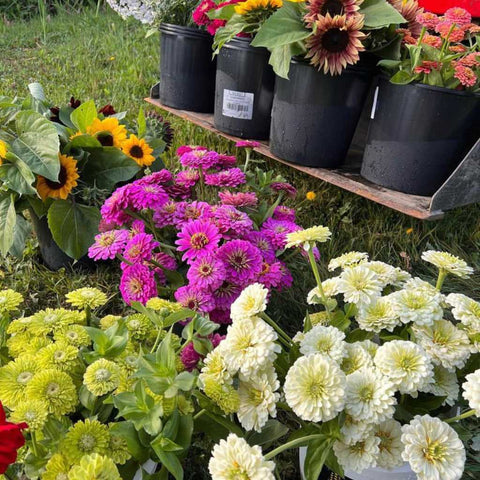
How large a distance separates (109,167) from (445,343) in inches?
41.9

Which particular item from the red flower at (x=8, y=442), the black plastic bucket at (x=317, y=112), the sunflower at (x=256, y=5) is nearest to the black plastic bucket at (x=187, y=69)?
the sunflower at (x=256, y=5)

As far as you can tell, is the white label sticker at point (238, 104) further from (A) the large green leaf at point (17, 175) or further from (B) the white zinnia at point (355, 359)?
(B) the white zinnia at point (355, 359)

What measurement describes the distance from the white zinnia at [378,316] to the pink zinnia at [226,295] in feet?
1.25

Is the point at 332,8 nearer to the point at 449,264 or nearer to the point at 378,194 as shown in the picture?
the point at 378,194

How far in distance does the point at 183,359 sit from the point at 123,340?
0.46ft

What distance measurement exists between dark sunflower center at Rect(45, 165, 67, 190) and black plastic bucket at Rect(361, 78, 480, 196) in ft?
2.99

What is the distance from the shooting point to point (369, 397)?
0.70 meters

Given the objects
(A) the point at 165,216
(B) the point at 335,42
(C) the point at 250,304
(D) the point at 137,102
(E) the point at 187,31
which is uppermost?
(B) the point at 335,42

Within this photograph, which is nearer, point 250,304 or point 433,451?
point 433,451

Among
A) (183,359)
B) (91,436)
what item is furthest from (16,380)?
(183,359)

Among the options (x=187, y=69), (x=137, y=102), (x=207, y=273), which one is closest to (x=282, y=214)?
(x=207, y=273)

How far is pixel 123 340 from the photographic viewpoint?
2.69ft

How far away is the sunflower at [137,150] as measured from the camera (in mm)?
1516

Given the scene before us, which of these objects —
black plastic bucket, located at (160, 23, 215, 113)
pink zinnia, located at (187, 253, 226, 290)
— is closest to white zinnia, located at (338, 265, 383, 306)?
pink zinnia, located at (187, 253, 226, 290)
